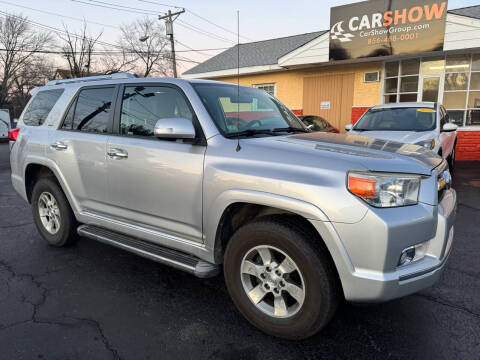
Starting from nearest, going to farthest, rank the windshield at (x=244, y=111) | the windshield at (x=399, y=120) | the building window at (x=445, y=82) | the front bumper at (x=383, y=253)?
1. the front bumper at (x=383, y=253)
2. the windshield at (x=244, y=111)
3. the windshield at (x=399, y=120)
4. the building window at (x=445, y=82)

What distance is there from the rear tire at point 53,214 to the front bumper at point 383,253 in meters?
3.05

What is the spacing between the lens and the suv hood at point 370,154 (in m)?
2.22

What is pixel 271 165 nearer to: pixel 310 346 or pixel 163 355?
pixel 310 346

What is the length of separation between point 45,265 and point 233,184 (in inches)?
99.4

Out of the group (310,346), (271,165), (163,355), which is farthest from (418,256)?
(163,355)

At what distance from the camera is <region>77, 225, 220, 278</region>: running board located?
8.92 feet

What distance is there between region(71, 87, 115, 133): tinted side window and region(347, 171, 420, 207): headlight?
8.12 feet

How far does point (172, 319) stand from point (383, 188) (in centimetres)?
183

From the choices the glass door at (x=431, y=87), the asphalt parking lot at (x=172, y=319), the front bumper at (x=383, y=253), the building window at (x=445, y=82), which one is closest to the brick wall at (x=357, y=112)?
the building window at (x=445, y=82)

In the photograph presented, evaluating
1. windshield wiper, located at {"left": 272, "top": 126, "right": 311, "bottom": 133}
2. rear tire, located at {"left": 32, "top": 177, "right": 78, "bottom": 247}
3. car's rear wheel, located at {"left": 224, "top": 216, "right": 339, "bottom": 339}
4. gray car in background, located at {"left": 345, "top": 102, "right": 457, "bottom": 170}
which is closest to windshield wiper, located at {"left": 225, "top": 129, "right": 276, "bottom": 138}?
windshield wiper, located at {"left": 272, "top": 126, "right": 311, "bottom": 133}

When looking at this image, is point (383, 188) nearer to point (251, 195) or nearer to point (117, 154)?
point (251, 195)

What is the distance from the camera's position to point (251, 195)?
2.39 meters

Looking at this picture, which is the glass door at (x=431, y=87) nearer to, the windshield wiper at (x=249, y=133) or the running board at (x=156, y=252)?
the windshield wiper at (x=249, y=133)

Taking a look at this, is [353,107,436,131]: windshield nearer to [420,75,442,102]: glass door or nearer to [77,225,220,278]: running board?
[420,75,442,102]: glass door
